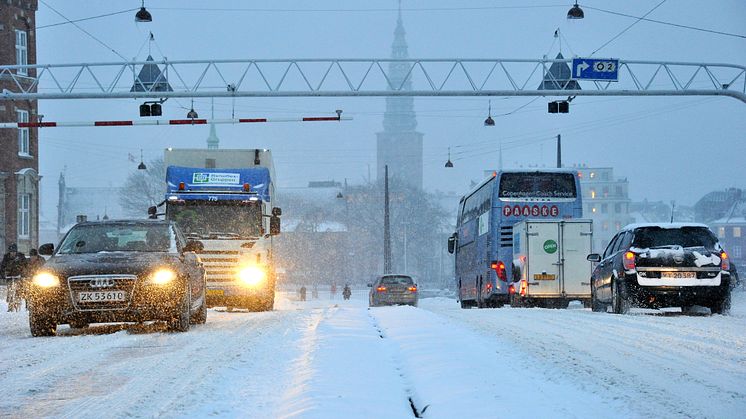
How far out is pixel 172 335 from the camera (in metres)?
14.3

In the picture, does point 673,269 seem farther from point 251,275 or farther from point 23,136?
point 23,136

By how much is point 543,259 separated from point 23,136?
123ft

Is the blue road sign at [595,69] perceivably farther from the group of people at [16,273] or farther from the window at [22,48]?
the window at [22,48]

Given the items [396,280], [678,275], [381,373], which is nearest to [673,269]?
[678,275]

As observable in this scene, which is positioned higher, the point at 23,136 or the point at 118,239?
the point at 23,136

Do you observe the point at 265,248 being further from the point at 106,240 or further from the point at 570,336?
the point at 570,336

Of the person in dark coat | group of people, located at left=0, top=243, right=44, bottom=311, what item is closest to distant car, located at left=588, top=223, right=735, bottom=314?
group of people, located at left=0, top=243, right=44, bottom=311

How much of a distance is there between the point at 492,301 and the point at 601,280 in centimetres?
965

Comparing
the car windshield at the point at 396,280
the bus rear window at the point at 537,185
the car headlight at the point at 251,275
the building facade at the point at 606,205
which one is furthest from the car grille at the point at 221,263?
the building facade at the point at 606,205

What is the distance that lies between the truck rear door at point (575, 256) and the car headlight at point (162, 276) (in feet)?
50.8

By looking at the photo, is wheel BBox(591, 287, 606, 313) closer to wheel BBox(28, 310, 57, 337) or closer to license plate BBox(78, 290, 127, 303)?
license plate BBox(78, 290, 127, 303)

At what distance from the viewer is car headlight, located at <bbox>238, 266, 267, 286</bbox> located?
2333cm

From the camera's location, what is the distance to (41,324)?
563 inches

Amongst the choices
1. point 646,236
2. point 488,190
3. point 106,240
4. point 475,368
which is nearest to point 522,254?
point 488,190
